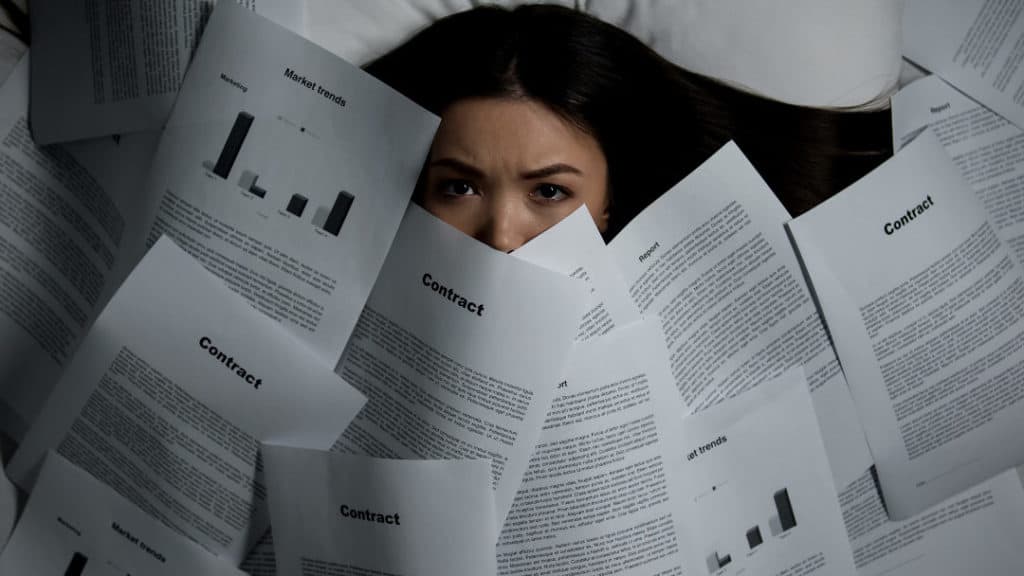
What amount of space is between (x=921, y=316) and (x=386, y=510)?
52 cm

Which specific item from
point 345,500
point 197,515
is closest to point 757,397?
point 345,500

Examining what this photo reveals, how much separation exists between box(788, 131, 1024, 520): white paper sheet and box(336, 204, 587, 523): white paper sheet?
Result: 0.26m

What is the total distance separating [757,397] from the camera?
2.65 feet

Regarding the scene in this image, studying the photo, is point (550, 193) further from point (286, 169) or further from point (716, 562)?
point (716, 562)

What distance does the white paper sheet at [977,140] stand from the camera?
84 centimetres

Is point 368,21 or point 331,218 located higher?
point 368,21

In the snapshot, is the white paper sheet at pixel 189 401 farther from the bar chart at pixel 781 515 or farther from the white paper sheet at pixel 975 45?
the white paper sheet at pixel 975 45

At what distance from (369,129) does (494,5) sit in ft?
0.47

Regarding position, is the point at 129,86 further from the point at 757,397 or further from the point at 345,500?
the point at 757,397

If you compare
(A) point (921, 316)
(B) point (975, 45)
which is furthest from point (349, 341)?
(B) point (975, 45)

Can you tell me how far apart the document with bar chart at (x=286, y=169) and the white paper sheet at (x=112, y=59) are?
1 centimetres

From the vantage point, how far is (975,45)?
0.85 m

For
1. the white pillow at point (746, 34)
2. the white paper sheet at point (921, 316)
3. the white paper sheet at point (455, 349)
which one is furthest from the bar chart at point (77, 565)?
the white paper sheet at point (921, 316)

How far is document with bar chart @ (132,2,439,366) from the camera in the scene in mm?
683
